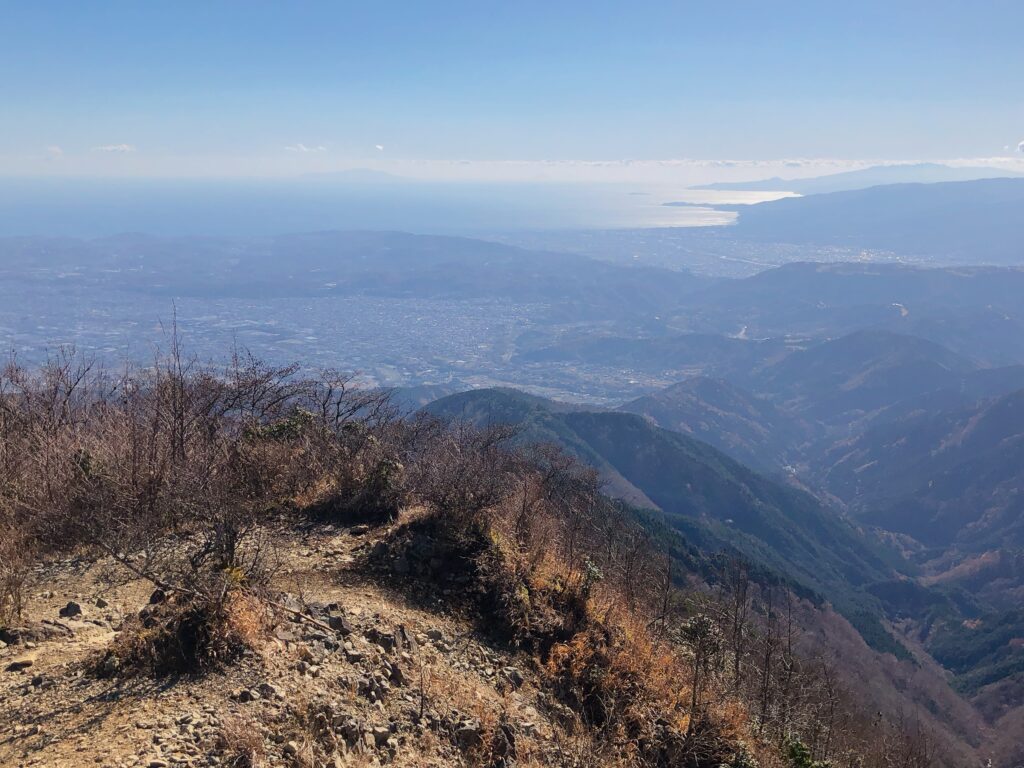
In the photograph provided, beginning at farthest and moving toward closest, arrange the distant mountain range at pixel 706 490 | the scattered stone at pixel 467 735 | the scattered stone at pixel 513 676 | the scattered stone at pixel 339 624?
the distant mountain range at pixel 706 490, the scattered stone at pixel 513 676, the scattered stone at pixel 339 624, the scattered stone at pixel 467 735

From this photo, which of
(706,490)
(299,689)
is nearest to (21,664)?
(299,689)

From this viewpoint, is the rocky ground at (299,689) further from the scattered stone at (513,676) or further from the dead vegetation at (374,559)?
the dead vegetation at (374,559)

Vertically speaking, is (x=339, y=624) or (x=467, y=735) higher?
(x=339, y=624)

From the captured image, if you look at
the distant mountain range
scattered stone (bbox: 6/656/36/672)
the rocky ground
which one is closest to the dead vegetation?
the rocky ground

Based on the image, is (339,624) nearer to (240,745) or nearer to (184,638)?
(184,638)

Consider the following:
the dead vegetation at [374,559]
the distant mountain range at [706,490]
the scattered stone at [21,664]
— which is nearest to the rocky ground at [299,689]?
the scattered stone at [21,664]

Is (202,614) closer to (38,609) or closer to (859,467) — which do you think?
(38,609)

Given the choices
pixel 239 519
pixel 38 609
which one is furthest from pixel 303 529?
pixel 38 609

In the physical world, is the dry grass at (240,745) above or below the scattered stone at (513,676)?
above

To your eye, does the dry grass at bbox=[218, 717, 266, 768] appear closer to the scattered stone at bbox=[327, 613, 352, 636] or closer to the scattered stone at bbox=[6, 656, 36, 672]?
the scattered stone at bbox=[327, 613, 352, 636]
